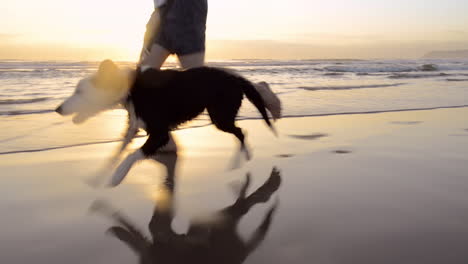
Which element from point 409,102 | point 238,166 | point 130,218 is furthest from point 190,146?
point 409,102

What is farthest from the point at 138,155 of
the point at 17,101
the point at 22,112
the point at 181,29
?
the point at 17,101

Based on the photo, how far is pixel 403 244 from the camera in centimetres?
211

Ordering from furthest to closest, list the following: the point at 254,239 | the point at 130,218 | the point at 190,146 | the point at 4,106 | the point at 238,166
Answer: the point at 4,106
the point at 190,146
the point at 238,166
the point at 130,218
the point at 254,239

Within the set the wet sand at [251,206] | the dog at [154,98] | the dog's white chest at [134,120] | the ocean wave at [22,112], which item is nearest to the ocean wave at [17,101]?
the ocean wave at [22,112]

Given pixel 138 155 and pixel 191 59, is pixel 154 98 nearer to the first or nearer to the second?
pixel 138 155

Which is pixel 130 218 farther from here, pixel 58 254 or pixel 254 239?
pixel 254 239

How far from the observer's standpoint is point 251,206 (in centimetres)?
276

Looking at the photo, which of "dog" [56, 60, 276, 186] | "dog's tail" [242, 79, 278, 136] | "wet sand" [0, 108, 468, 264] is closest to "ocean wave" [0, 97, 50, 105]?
"wet sand" [0, 108, 468, 264]

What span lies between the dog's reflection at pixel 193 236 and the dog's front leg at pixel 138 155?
0.30 meters

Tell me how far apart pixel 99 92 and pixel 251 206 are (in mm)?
1557

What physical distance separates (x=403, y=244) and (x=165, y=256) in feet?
3.94

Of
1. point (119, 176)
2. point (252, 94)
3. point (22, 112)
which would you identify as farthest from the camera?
point (22, 112)

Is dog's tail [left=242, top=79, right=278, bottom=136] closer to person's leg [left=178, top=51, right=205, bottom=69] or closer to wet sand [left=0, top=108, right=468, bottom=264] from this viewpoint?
wet sand [left=0, top=108, right=468, bottom=264]

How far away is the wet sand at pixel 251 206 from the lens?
208cm
